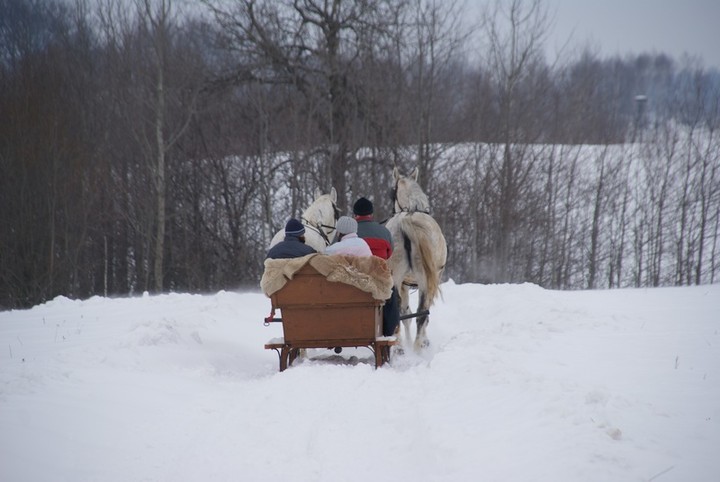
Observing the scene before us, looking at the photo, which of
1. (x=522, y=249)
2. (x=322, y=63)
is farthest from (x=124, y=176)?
(x=522, y=249)

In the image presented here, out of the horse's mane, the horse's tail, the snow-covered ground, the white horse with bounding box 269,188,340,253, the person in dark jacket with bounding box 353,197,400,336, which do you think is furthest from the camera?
the horse's mane

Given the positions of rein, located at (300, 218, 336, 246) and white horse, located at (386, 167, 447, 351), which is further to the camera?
rein, located at (300, 218, 336, 246)

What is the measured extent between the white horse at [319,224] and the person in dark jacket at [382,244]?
2.80 feet

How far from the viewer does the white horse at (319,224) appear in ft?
28.2

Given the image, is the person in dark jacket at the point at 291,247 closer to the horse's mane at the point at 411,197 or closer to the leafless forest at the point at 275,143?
the horse's mane at the point at 411,197

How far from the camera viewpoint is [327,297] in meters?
6.49

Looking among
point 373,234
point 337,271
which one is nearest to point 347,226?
point 373,234

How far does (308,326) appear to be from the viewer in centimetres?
660

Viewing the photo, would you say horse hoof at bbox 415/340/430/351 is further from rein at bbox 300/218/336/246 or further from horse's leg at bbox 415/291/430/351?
rein at bbox 300/218/336/246

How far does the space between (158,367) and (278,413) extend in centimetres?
218

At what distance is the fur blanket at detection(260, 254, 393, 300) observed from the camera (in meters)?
6.37

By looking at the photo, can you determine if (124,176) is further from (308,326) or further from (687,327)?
(687,327)

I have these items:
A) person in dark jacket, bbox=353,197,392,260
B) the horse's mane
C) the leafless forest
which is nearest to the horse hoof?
person in dark jacket, bbox=353,197,392,260

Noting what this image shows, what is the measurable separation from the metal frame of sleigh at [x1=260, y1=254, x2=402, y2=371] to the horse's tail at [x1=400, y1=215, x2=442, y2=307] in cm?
189
